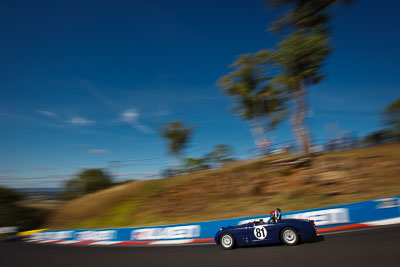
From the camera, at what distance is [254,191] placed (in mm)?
17297

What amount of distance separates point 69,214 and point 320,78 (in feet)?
87.5

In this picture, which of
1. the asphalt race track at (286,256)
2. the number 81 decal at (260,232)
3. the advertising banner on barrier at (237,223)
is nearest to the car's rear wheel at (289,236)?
the asphalt race track at (286,256)

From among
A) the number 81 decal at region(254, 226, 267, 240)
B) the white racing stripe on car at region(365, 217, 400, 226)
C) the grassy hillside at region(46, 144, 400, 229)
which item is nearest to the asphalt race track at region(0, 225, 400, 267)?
the number 81 decal at region(254, 226, 267, 240)

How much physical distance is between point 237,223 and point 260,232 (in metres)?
2.69

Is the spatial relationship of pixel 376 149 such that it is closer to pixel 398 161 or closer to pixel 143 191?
pixel 398 161

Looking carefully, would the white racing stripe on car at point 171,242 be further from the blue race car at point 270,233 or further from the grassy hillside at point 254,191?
the grassy hillside at point 254,191

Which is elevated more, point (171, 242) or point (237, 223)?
point (237, 223)

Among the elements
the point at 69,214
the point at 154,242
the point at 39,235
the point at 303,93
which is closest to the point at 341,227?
the point at 154,242

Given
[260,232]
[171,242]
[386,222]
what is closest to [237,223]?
[260,232]

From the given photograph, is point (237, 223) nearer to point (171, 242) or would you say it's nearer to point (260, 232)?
point (260, 232)

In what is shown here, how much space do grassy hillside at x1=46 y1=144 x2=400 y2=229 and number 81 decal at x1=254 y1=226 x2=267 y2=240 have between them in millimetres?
6372

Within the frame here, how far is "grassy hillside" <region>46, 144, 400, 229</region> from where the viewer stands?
45.5 feet

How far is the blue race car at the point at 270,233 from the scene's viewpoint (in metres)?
7.53

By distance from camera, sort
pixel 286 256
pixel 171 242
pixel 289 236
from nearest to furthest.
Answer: pixel 286 256
pixel 289 236
pixel 171 242
